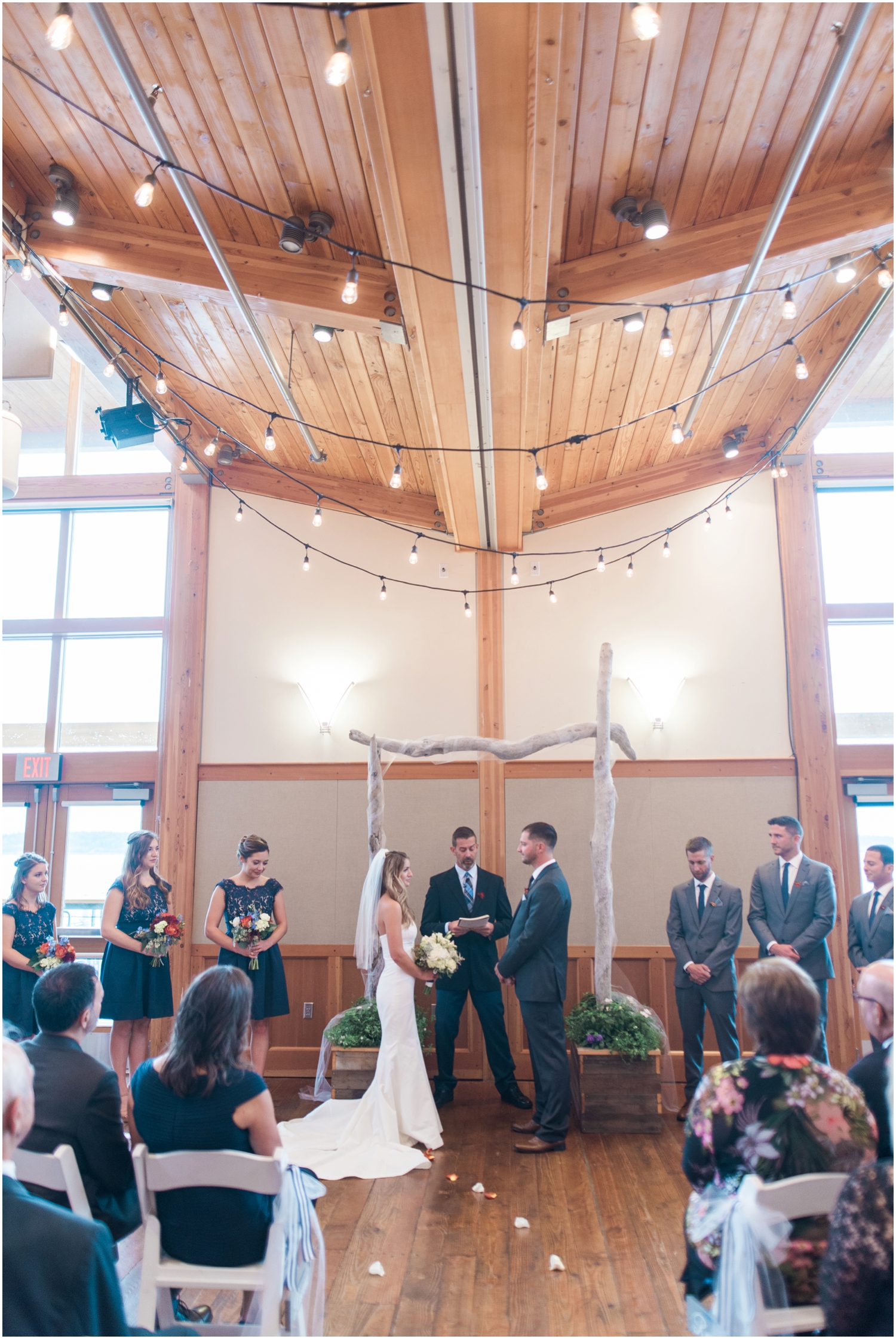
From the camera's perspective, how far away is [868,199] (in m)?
4.09

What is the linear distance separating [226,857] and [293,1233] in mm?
4775

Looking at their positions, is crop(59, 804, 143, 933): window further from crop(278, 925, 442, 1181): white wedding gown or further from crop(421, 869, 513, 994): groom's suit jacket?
crop(278, 925, 442, 1181): white wedding gown

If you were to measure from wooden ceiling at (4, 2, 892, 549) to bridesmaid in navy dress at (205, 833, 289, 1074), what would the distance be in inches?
111

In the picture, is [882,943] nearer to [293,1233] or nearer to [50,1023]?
[293,1233]

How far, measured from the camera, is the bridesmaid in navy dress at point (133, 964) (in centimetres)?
519

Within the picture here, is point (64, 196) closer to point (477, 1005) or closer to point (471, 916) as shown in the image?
point (471, 916)

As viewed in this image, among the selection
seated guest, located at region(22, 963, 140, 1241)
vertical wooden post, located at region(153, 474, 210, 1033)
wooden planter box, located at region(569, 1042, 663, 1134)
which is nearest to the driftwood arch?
wooden planter box, located at region(569, 1042, 663, 1134)

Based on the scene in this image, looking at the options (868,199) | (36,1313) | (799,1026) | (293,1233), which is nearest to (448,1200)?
(293,1233)

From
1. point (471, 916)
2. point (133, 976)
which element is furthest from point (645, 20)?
point (133, 976)

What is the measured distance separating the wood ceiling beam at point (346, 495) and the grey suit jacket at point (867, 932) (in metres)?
4.23

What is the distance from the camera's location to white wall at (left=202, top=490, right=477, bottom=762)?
711 centimetres

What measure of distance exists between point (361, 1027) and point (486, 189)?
15.5ft

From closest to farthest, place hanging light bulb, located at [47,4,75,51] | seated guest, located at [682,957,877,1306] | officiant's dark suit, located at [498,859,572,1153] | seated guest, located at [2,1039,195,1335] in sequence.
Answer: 1. seated guest, located at [2,1039,195,1335]
2. seated guest, located at [682,957,877,1306]
3. hanging light bulb, located at [47,4,75,51]
4. officiant's dark suit, located at [498,859,572,1153]

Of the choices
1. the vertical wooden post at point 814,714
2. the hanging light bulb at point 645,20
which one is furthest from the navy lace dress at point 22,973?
the vertical wooden post at point 814,714
